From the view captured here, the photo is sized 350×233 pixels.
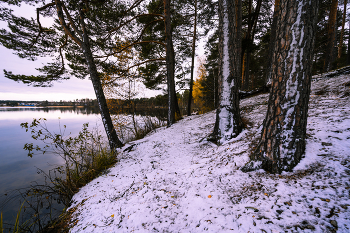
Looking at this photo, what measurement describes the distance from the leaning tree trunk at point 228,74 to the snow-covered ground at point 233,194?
1.16 feet

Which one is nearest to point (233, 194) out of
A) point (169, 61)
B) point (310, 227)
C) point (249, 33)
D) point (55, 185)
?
point (310, 227)

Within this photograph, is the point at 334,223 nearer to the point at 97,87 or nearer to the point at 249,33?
the point at 97,87

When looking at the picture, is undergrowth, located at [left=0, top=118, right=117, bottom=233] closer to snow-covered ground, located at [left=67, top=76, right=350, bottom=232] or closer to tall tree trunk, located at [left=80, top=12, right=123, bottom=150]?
snow-covered ground, located at [left=67, top=76, right=350, bottom=232]

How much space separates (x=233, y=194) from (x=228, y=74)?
2.48 meters

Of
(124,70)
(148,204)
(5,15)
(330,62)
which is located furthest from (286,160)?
(330,62)

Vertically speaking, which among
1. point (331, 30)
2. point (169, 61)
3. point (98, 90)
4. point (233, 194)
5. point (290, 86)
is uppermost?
point (331, 30)

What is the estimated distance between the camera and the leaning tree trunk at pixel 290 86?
150 centimetres

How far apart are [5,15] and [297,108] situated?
349 inches

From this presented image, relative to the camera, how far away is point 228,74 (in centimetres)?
296

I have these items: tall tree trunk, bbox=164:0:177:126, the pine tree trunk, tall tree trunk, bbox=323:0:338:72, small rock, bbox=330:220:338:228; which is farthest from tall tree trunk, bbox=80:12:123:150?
tall tree trunk, bbox=323:0:338:72

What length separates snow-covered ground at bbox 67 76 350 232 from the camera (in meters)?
1.15

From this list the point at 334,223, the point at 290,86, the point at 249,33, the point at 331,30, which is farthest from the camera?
the point at 249,33

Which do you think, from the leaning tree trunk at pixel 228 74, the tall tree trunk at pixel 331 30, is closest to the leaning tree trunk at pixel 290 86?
the leaning tree trunk at pixel 228 74

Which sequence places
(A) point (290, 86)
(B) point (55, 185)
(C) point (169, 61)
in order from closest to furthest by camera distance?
(A) point (290, 86) → (B) point (55, 185) → (C) point (169, 61)
